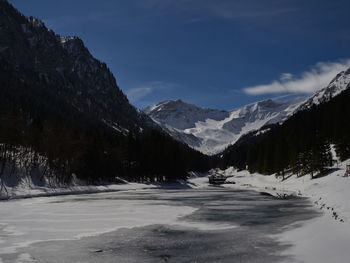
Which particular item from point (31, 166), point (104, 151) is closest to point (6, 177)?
point (31, 166)

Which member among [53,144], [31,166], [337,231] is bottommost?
[337,231]

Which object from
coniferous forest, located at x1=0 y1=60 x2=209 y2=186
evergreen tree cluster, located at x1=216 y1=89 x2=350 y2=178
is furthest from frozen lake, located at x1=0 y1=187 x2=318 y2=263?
evergreen tree cluster, located at x1=216 y1=89 x2=350 y2=178

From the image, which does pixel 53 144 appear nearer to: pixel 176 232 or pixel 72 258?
pixel 176 232

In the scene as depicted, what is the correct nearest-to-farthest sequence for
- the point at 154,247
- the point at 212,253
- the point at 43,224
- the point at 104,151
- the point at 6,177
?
the point at 212,253
the point at 154,247
the point at 43,224
the point at 6,177
the point at 104,151

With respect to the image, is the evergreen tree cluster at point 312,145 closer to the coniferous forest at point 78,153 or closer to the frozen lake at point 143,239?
the coniferous forest at point 78,153

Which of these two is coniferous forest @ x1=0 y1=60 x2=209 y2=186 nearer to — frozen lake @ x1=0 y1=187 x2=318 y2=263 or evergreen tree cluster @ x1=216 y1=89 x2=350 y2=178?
evergreen tree cluster @ x1=216 y1=89 x2=350 y2=178

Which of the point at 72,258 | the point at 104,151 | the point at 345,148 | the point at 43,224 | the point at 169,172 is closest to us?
the point at 72,258

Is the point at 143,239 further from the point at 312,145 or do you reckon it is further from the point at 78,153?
the point at 312,145

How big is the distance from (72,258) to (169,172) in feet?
291

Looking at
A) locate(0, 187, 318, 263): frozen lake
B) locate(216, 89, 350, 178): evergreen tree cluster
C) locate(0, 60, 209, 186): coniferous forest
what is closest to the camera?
locate(0, 187, 318, 263): frozen lake

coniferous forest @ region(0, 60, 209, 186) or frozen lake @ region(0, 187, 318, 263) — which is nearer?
frozen lake @ region(0, 187, 318, 263)

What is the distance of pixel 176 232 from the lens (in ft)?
61.7

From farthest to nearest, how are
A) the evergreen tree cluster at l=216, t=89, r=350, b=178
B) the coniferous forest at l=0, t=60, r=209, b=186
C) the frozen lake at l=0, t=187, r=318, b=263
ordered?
the evergreen tree cluster at l=216, t=89, r=350, b=178 → the coniferous forest at l=0, t=60, r=209, b=186 → the frozen lake at l=0, t=187, r=318, b=263

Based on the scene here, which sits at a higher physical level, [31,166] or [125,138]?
[125,138]
